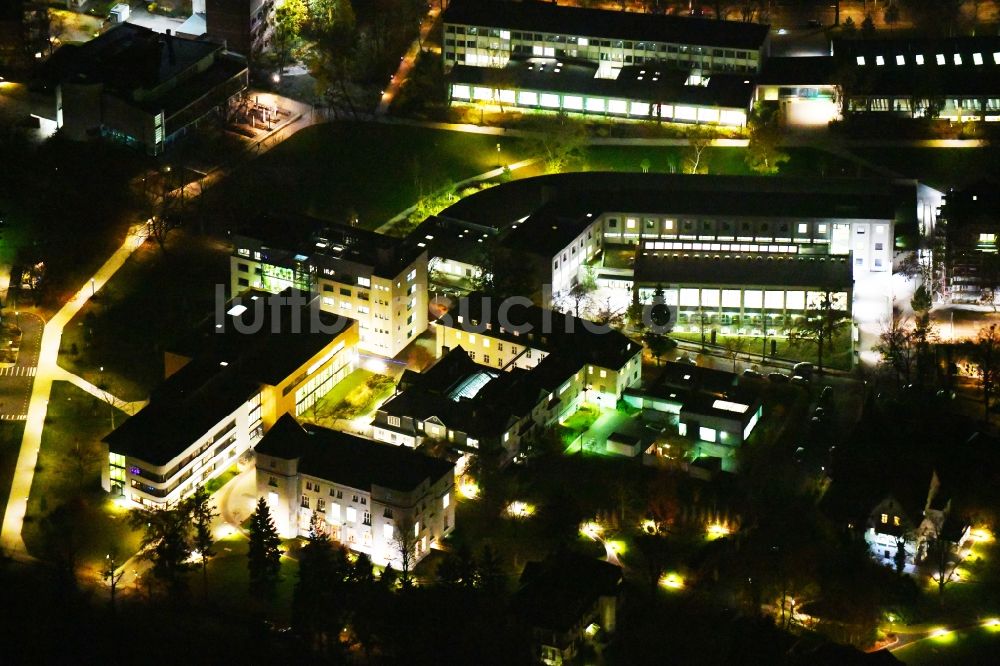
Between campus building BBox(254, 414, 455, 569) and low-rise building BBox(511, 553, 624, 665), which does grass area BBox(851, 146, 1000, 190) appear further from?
low-rise building BBox(511, 553, 624, 665)

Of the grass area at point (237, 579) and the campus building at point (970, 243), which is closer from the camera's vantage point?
the grass area at point (237, 579)

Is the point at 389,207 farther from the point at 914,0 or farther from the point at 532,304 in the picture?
the point at 914,0

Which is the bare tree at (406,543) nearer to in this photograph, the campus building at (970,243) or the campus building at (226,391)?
the campus building at (226,391)

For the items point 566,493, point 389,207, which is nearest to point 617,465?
point 566,493

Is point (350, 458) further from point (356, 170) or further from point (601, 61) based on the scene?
point (601, 61)

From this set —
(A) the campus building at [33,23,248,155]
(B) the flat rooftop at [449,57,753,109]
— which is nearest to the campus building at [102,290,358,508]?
(A) the campus building at [33,23,248,155]

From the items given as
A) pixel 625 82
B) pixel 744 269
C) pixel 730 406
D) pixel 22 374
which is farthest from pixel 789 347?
Result: pixel 22 374

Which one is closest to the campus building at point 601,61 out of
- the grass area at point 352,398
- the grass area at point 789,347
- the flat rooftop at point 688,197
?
the flat rooftop at point 688,197

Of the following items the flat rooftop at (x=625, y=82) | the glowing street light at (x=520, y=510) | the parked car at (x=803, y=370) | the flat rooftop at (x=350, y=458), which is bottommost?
the glowing street light at (x=520, y=510)
